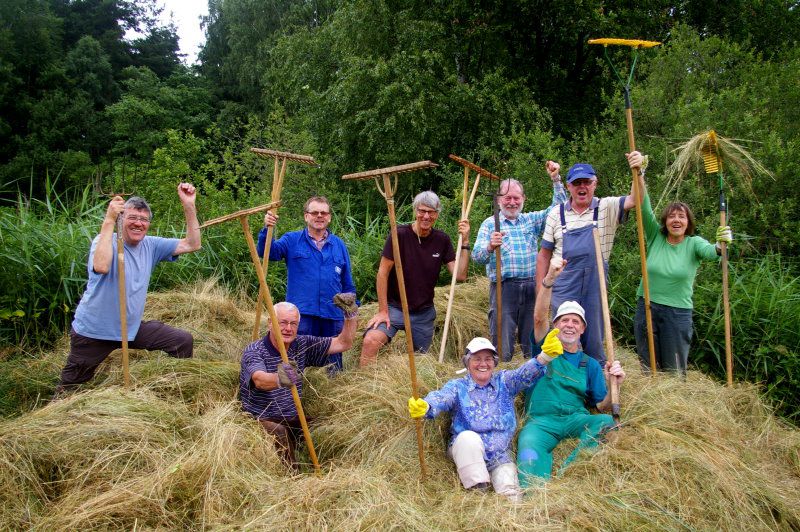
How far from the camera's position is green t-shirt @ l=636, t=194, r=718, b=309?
13.7ft

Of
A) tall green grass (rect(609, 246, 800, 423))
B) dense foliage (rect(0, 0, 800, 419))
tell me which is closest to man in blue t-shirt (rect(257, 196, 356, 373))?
dense foliage (rect(0, 0, 800, 419))

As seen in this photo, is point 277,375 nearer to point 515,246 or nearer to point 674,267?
point 515,246

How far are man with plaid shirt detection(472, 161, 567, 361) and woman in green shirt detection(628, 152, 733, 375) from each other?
2.38 ft

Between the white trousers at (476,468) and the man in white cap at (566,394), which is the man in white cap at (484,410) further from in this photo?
the man in white cap at (566,394)

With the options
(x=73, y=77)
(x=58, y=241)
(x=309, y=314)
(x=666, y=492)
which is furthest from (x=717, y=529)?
(x=73, y=77)

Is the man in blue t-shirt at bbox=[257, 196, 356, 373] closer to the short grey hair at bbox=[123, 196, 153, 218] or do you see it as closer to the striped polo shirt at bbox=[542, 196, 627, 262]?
the short grey hair at bbox=[123, 196, 153, 218]

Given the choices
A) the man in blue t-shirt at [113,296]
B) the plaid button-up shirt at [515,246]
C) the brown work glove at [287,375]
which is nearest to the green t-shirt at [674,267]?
the plaid button-up shirt at [515,246]

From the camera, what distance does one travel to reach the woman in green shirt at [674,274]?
418 centimetres

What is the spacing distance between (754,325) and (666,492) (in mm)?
2869

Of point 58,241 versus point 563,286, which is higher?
point 58,241

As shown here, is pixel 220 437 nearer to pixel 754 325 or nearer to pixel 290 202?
pixel 754 325

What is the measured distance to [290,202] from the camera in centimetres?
966

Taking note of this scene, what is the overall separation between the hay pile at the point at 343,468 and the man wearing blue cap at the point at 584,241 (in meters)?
0.43

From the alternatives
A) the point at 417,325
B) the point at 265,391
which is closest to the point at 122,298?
the point at 265,391
